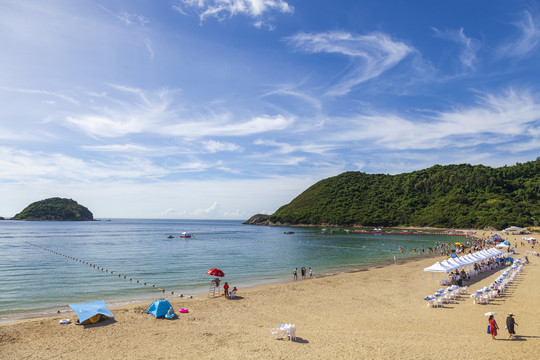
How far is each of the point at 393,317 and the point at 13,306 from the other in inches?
976

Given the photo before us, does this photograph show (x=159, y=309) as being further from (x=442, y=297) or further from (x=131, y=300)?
(x=442, y=297)

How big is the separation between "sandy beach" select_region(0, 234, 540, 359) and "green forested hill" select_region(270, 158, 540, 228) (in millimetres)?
96637

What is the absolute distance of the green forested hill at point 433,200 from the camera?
354ft

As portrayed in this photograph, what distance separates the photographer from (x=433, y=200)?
13662 centimetres

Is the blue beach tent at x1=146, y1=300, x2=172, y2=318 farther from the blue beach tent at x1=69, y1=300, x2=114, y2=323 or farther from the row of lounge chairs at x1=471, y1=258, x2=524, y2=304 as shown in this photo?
the row of lounge chairs at x1=471, y1=258, x2=524, y2=304

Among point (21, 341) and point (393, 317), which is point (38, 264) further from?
point (393, 317)

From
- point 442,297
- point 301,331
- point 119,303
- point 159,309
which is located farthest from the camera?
point 119,303

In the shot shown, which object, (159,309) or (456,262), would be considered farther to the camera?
(456,262)

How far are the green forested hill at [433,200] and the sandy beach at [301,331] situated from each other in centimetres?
9664

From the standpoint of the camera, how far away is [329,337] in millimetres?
14734

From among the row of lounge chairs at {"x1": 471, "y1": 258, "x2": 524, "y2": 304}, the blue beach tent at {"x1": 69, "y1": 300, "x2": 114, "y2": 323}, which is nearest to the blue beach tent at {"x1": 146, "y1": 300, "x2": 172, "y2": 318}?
the blue beach tent at {"x1": 69, "y1": 300, "x2": 114, "y2": 323}

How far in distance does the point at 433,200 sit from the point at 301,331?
139256 millimetres

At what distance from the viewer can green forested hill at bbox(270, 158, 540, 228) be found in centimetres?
10794

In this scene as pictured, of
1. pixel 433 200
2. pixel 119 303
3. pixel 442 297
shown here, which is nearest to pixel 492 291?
pixel 442 297
